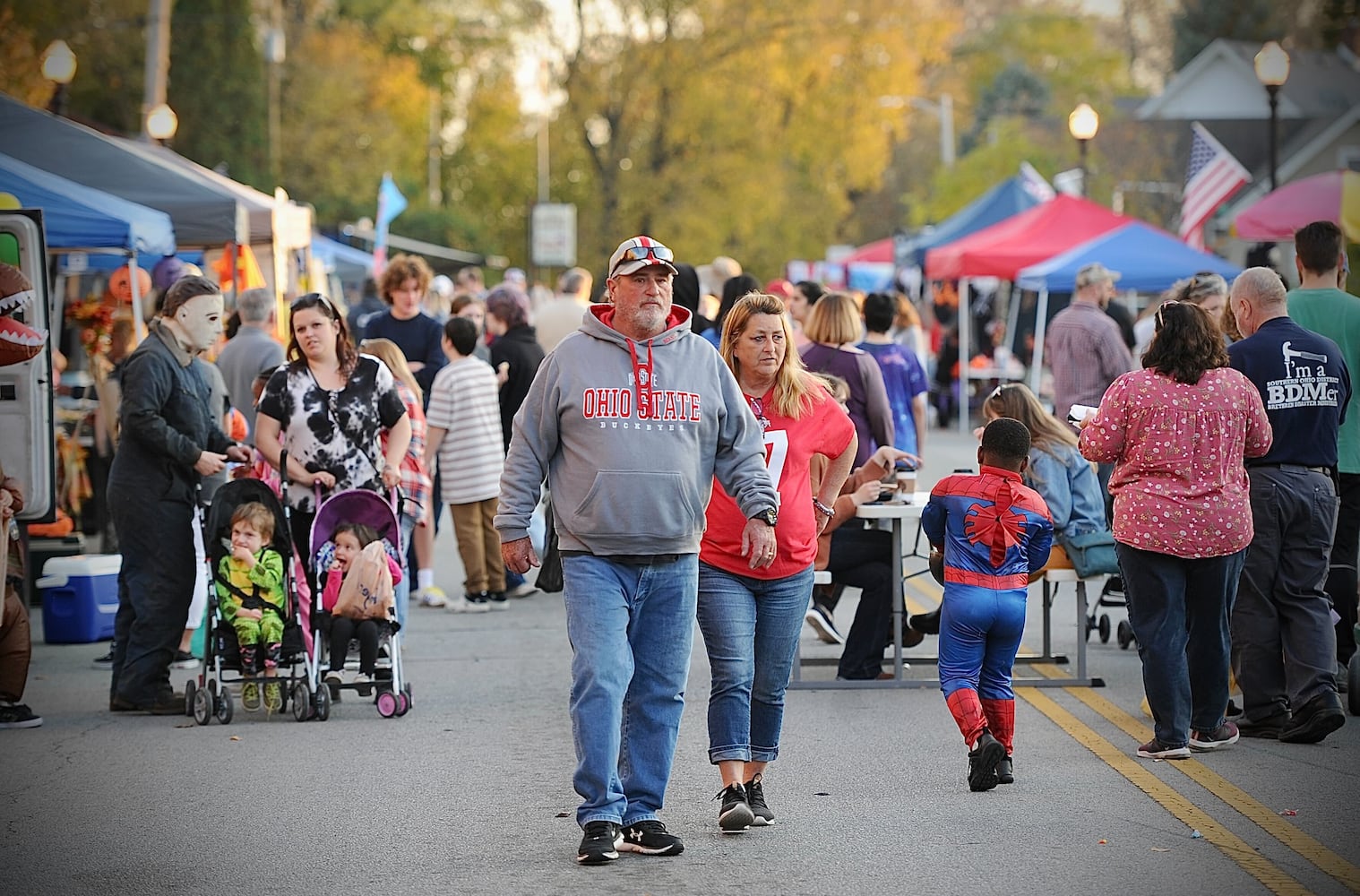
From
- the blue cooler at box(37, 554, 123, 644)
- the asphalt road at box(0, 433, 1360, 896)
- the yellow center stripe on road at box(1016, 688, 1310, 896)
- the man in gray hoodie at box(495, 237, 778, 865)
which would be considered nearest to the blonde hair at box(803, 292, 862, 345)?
the asphalt road at box(0, 433, 1360, 896)

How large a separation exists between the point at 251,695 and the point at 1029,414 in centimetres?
413

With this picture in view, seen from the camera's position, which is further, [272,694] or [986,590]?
[272,694]

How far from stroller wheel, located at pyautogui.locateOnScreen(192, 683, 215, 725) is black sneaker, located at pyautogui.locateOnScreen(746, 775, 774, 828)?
10.9 ft

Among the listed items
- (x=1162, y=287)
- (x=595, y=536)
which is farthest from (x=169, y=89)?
(x=595, y=536)

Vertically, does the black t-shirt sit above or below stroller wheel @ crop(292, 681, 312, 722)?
above

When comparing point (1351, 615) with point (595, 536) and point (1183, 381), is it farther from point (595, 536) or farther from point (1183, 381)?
point (595, 536)

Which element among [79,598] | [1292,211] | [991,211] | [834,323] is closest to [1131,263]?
[1292,211]

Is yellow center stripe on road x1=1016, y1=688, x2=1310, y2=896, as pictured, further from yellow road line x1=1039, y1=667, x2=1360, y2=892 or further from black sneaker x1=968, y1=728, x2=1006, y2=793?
black sneaker x1=968, y1=728, x2=1006, y2=793

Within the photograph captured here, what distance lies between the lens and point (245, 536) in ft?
29.5

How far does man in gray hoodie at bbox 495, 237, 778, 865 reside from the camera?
6.23m

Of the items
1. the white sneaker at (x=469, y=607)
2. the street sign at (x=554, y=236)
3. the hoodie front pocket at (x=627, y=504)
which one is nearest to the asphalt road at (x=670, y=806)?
the hoodie front pocket at (x=627, y=504)

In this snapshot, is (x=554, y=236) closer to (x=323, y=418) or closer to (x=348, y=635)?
(x=323, y=418)

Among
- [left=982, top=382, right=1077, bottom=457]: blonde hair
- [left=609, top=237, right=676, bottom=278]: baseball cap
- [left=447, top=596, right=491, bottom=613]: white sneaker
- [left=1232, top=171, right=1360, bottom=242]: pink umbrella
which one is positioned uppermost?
[left=1232, top=171, right=1360, bottom=242]: pink umbrella

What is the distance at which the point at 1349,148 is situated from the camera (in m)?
52.6
